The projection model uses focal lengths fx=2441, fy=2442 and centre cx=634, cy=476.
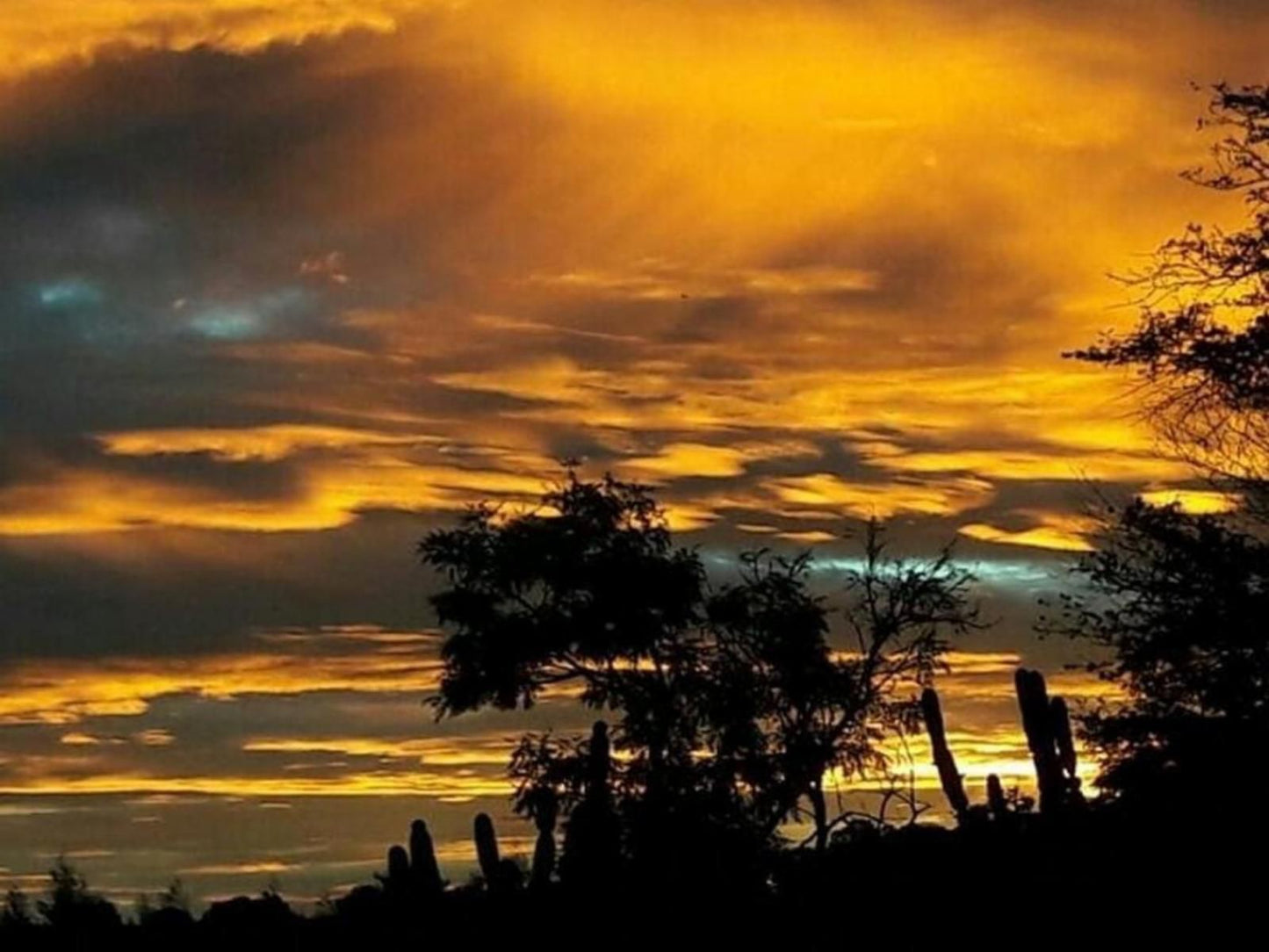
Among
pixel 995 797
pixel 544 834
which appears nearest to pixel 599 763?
pixel 544 834

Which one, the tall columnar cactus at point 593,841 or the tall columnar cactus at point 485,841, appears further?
the tall columnar cactus at point 485,841

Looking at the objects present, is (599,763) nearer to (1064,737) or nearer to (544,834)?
(544,834)

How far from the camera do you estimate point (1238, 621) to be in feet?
150

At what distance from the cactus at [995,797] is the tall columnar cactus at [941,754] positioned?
20.9 inches

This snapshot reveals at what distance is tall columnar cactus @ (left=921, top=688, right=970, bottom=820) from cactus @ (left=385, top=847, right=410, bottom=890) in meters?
10.2

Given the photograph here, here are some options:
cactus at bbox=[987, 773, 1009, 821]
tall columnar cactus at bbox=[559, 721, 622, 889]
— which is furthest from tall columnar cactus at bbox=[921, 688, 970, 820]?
tall columnar cactus at bbox=[559, 721, 622, 889]

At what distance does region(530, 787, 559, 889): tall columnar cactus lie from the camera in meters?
43.8

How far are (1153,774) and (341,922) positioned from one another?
15399 mm

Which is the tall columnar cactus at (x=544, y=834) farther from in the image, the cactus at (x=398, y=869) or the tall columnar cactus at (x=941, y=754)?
the tall columnar cactus at (x=941, y=754)

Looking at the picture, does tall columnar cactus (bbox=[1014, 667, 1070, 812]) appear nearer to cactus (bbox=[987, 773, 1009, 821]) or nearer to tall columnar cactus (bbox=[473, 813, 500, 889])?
cactus (bbox=[987, 773, 1009, 821])

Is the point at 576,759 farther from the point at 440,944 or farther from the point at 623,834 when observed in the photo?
the point at 440,944

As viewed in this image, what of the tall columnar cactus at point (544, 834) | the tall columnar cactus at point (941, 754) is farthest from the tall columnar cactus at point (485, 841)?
the tall columnar cactus at point (941, 754)

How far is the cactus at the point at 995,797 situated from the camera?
139ft

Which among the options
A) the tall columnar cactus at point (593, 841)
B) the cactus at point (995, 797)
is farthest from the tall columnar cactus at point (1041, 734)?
the tall columnar cactus at point (593, 841)
